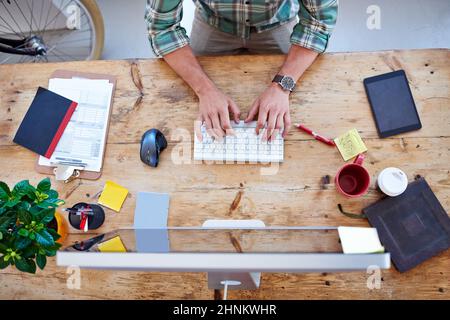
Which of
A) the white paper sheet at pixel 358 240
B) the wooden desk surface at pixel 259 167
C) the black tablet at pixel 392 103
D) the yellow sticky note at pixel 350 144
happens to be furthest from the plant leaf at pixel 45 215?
the black tablet at pixel 392 103

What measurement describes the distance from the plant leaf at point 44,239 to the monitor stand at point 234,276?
0.38 metres

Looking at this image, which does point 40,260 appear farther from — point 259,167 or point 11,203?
point 259,167

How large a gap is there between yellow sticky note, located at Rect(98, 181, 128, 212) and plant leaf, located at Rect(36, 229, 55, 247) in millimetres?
225

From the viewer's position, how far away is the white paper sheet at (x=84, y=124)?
1.14 metres

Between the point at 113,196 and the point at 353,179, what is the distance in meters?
0.68

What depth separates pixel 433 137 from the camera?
1.09m

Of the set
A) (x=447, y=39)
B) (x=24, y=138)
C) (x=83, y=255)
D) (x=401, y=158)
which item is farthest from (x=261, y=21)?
(x=447, y=39)

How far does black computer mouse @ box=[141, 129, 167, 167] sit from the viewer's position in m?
1.09

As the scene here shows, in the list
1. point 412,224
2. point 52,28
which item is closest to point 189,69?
point 412,224

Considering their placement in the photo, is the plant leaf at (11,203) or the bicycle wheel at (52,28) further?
the bicycle wheel at (52,28)

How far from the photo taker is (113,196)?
1104 millimetres

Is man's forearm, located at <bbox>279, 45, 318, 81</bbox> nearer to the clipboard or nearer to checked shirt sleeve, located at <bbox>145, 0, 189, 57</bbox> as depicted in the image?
checked shirt sleeve, located at <bbox>145, 0, 189, 57</bbox>

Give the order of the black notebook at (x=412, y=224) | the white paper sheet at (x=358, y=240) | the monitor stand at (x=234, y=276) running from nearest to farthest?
the white paper sheet at (x=358, y=240)
the monitor stand at (x=234, y=276)
the black notebook at (x=412, y=224)

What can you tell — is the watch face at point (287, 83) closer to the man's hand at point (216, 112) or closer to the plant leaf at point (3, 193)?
the man's hand at point (216, 112)
